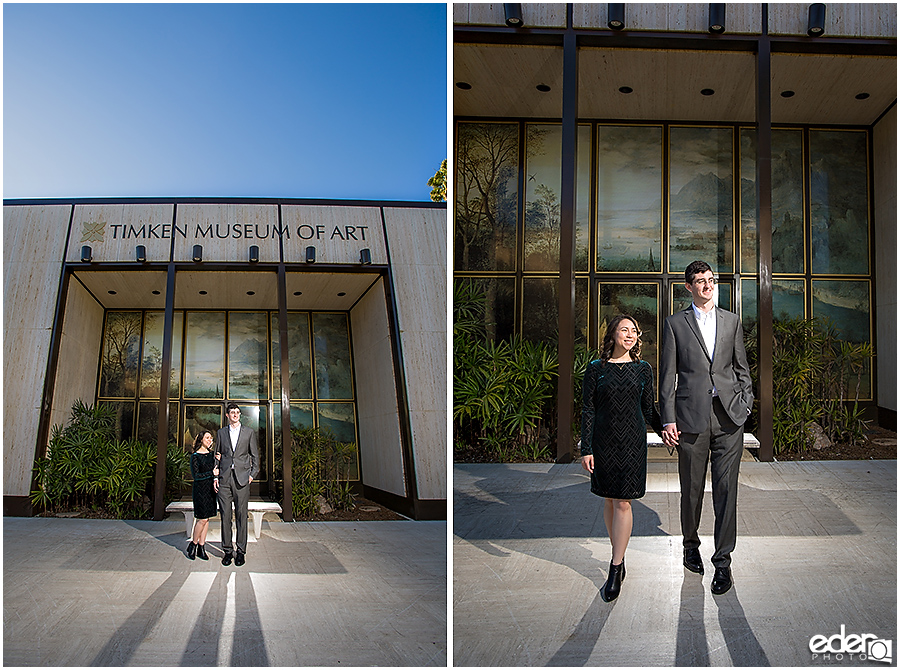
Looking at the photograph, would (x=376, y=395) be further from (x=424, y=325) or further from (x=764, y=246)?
(x=764, y=246)

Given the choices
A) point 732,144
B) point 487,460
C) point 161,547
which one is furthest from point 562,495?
point 732,144

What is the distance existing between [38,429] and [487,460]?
22.0 ft

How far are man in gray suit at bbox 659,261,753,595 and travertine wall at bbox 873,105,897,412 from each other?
6.93m

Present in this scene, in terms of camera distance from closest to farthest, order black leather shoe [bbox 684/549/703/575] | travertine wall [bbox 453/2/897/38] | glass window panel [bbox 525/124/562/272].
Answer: black leather shoe [bbox 684/549/703/575] < travertine wall [bbox 453/2/897/38] < glass window panel [bbox 525/124/562/272]

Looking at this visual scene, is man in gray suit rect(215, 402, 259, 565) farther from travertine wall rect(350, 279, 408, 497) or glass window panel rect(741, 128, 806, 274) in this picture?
glass window panel rect(741, 128, 806, 274)

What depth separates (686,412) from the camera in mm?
3178

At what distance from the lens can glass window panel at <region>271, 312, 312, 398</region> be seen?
39.1 ft

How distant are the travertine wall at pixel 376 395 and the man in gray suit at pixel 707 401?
643 cm

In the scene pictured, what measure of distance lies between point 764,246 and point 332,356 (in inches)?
324

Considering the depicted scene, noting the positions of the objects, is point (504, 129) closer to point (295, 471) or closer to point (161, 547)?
point (295, 471)

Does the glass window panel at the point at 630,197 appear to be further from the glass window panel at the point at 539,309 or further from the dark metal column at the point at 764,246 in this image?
the dark metal column at the point at 764,246

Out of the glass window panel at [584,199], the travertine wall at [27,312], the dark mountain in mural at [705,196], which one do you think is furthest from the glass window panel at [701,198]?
the travertine wall at [27,312]

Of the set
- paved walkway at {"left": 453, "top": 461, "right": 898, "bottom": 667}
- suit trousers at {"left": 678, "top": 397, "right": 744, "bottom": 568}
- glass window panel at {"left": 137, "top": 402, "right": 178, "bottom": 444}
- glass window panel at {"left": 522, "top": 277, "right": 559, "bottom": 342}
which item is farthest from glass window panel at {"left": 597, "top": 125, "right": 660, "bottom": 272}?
glass window panel at {"left": 137, "top": 402, "right": 178, "bottom": 444}

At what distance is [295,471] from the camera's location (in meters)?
9.53
